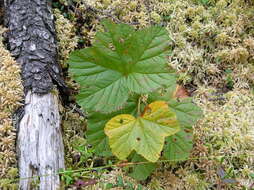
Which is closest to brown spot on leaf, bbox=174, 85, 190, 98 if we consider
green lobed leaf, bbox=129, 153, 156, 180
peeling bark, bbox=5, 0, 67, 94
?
green lobed leaf, bbox=129, 153, 156, 180

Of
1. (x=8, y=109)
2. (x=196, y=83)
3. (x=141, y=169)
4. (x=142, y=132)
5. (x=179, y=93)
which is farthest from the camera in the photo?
(x=196, y=83)

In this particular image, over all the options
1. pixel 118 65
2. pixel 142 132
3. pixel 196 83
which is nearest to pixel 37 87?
pixel 118 65

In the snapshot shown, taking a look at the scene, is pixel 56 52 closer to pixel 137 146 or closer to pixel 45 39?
pixel 45 39

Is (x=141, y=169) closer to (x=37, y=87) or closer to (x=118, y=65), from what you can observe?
(x=118, y=65)

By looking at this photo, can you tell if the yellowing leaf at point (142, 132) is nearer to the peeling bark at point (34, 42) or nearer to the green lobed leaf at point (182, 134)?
the green lobed leaf at point (182, 134)

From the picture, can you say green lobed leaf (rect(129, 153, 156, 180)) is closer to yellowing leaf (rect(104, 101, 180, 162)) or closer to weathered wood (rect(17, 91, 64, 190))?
yellowing leaf (rect(104, 101, 180, 162))

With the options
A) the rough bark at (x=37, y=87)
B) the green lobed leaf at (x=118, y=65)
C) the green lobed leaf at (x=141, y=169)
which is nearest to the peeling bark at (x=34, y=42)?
the rough bark at (x=37, y=87)
